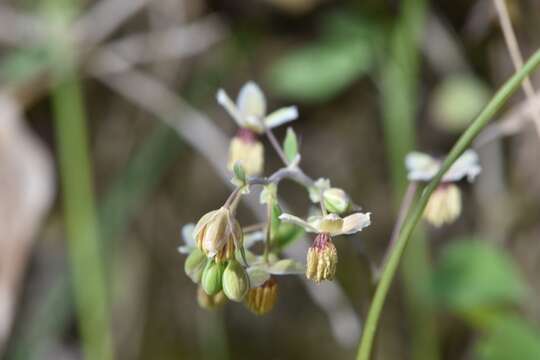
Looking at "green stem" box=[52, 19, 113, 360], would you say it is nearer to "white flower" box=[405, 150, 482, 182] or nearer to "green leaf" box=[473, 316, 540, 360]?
"green leaf" box=[473, 316, 540, 360]

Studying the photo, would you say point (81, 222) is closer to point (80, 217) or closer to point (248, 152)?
point (80, 217)

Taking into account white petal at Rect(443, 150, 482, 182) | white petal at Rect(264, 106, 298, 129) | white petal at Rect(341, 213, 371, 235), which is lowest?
white petal at Rect(341, 213, 371, 235)

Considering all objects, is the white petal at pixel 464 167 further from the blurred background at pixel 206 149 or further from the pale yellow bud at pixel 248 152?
the blurred background at pixel 206 149

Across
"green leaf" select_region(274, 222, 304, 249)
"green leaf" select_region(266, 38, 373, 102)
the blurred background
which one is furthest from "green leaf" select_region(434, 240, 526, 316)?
"green leaf" select_region(274, 222, 304, 249)

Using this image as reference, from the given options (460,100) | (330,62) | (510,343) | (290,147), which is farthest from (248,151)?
(460,100)

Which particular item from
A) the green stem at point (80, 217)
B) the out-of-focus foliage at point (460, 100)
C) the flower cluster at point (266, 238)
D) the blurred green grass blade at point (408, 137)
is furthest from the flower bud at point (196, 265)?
the out-of-focus foliage at point (460, 100)

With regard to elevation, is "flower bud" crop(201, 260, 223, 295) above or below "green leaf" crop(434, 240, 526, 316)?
below

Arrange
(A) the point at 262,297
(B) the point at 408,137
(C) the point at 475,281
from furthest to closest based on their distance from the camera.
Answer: (B) the point at 408,137 < (C) the point at 475,281 < (A) the point at 262,297
